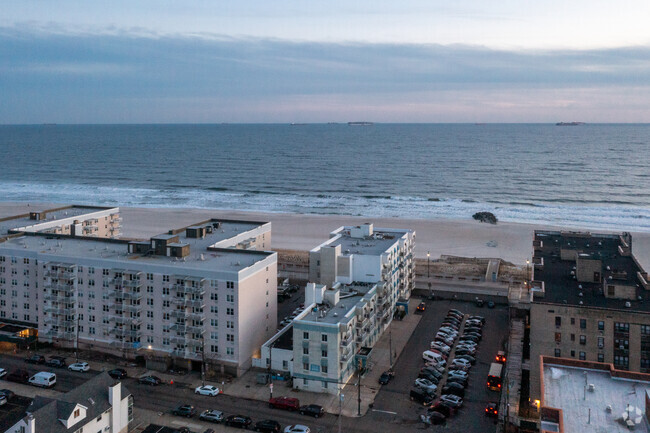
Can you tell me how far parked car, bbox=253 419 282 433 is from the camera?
43.2 metres

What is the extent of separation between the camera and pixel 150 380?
50812mm

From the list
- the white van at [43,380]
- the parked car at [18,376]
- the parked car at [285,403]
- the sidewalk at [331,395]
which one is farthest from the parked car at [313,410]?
the parked car at [18,376]

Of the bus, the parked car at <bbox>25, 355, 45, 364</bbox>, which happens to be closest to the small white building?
the parked car at <bbox>25, 355, 45, 364</bbox>

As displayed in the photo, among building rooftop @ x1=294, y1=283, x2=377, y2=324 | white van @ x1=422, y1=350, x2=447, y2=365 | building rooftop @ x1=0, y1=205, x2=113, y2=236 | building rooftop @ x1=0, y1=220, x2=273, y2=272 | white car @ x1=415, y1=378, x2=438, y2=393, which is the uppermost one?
building rooftop @ x1=0, y1=205, x2=113, y2=236

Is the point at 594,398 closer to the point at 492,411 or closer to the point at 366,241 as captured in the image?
the point at 492,411

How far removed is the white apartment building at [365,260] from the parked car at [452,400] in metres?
17.3

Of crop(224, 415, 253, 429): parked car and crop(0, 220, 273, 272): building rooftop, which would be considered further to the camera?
crop(0, 220, 273, 272): building rooftop

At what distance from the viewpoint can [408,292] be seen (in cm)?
7425

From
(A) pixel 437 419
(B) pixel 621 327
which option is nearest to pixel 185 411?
(A) pixel 437 419

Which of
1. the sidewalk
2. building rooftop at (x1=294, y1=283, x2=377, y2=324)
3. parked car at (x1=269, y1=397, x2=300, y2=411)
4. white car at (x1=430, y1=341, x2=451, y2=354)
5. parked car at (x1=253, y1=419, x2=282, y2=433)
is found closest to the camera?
parked car at (x1=253, y1=419, x2=282, y2=433)

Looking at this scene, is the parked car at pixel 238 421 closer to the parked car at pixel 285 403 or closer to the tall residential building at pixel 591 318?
the parked car at pixel 285 403

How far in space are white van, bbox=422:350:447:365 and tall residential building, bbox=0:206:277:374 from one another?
15.3 m

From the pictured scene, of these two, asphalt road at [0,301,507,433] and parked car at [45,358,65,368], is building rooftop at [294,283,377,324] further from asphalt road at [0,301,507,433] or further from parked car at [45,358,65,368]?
parked car at [45,358,65,368]

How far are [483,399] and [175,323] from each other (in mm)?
27770
